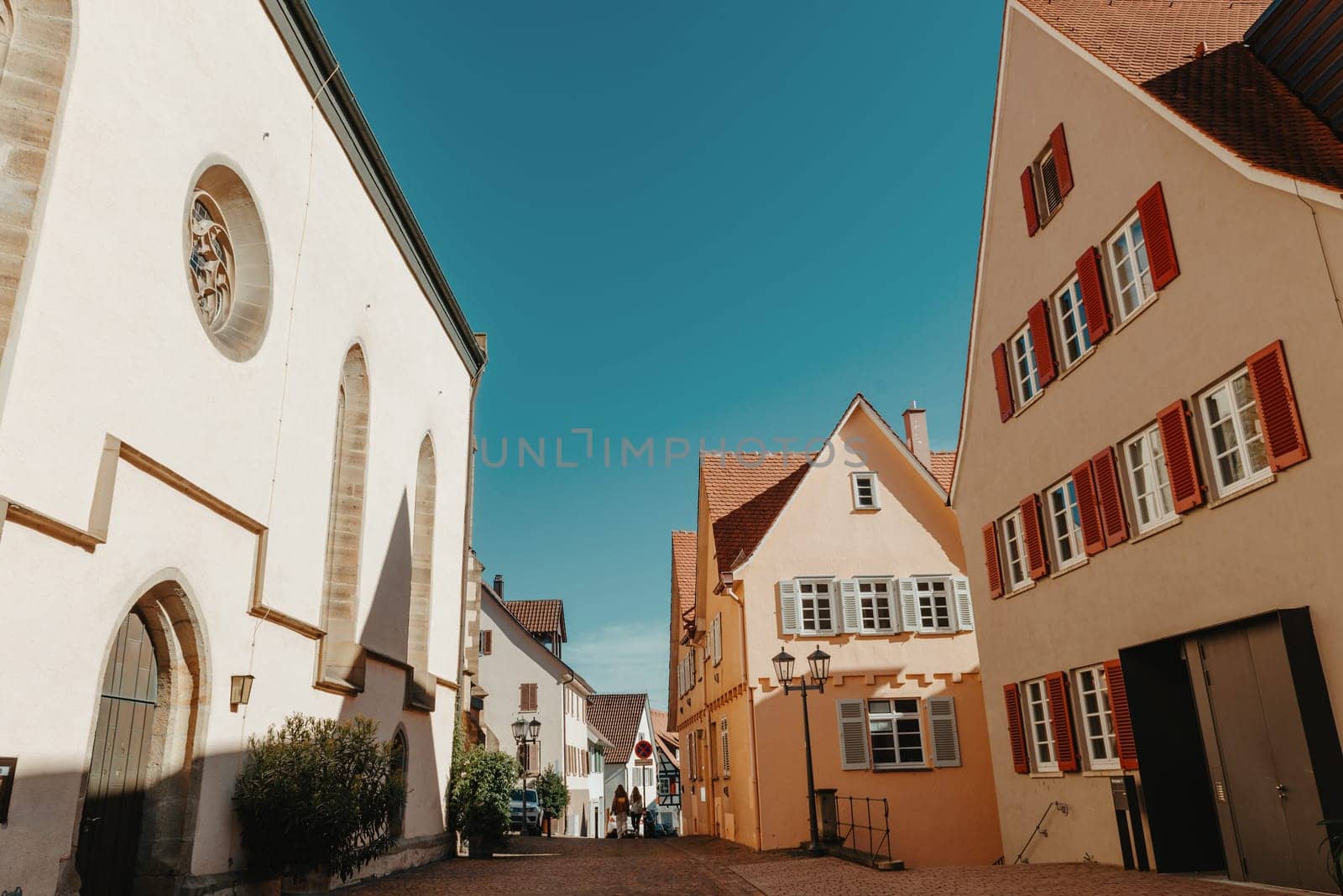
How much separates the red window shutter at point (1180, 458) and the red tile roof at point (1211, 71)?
2778mm

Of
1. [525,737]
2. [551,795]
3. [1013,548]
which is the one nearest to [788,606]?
[1013,548]

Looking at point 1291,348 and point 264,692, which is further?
point 264,692

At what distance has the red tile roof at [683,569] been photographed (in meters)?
36.8

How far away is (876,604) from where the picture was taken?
2498 centimetres

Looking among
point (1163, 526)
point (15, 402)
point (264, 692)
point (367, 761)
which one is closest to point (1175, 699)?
point (1163, 526)

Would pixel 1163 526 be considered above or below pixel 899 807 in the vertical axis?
above

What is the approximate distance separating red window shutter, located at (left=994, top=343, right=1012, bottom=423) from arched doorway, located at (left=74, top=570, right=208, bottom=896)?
12155mm

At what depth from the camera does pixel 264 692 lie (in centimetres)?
1183

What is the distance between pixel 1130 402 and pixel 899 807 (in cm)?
1364

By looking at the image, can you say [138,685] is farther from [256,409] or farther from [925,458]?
[925,458]

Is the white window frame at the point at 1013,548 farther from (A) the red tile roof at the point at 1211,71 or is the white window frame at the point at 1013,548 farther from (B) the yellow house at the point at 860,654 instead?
(B) the yellow house at the point at 860,654

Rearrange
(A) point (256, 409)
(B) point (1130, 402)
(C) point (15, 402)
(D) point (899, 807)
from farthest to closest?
(D) point (899, 807), (B) point (1130, 402), (A) point (256, 409), (C) point (15, 402)

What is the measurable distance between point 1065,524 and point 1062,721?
110 inches

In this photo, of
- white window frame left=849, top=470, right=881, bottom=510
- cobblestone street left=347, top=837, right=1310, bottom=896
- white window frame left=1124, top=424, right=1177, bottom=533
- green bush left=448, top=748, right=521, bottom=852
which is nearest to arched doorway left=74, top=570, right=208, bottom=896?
cobblestone street left=347, top=837, right=1310, bottom=896
